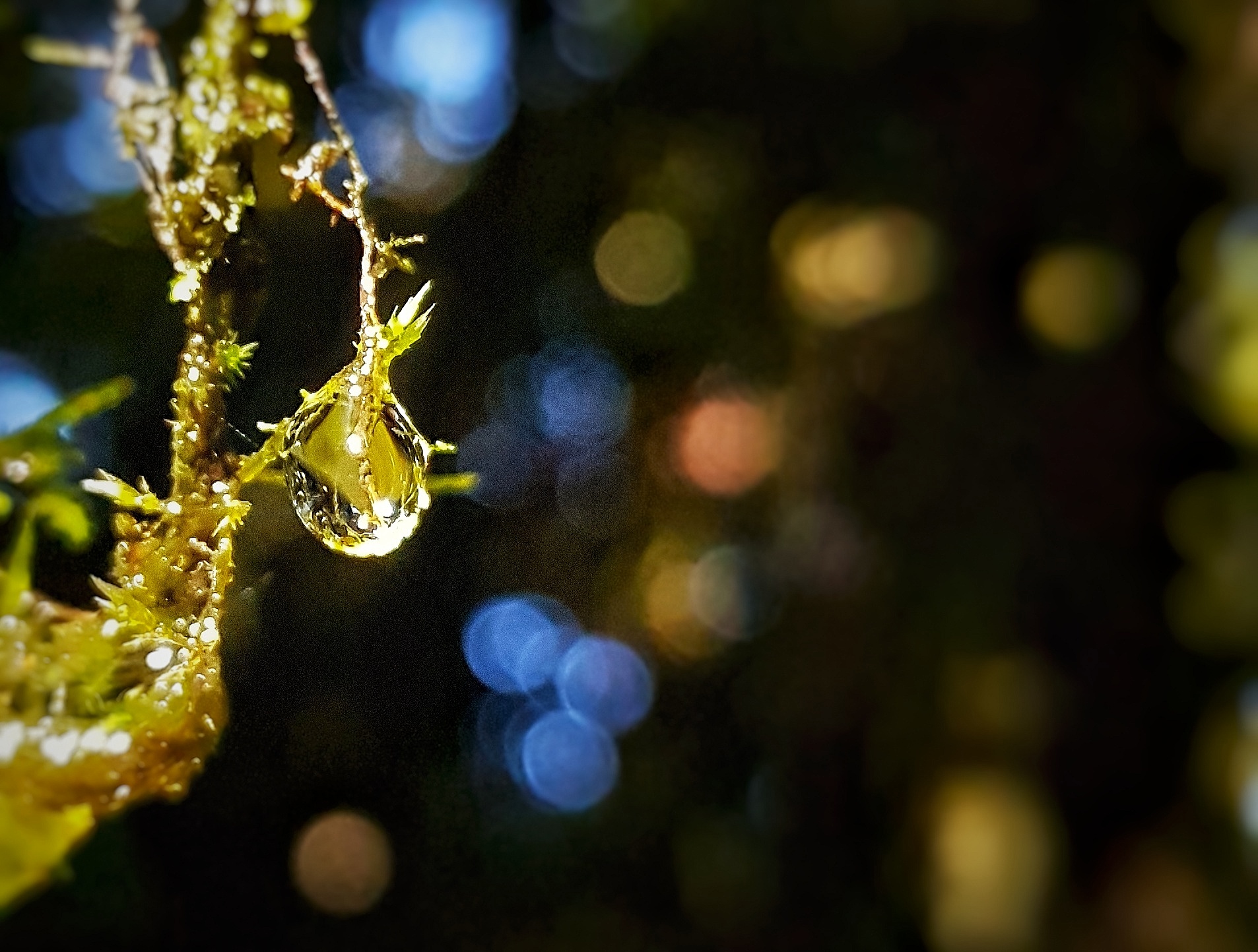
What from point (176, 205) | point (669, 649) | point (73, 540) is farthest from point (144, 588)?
point (669, 649)

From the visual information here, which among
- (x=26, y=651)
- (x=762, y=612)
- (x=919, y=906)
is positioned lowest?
(x=919, y=906)

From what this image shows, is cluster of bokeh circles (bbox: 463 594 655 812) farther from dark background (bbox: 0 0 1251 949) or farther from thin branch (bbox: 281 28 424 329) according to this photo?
thin branch (bbox: 281 28 424 329)

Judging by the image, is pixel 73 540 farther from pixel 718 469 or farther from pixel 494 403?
pixel 718 469

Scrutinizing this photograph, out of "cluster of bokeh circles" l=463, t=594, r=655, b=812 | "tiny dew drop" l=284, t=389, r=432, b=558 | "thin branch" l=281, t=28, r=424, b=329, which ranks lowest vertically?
"cluster of bokeh circles" l=463, t=594, r=655, b=812

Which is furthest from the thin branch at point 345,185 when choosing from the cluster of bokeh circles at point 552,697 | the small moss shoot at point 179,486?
the cluster of bokeh circles at point 552,697

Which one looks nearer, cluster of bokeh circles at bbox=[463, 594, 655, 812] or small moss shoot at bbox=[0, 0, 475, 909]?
small moss shoot at bbox=[0, 0, 475, 909]

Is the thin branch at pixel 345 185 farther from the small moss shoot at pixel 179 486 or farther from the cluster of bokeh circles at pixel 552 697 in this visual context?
the cluster of bokeh circles at pixel 552 697

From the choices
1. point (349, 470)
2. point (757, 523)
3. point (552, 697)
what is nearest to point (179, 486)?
point (349, 470)

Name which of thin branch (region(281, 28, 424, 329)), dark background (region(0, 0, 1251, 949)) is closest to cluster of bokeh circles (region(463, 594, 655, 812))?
dark background (region(0, 0, 1251, 949))
